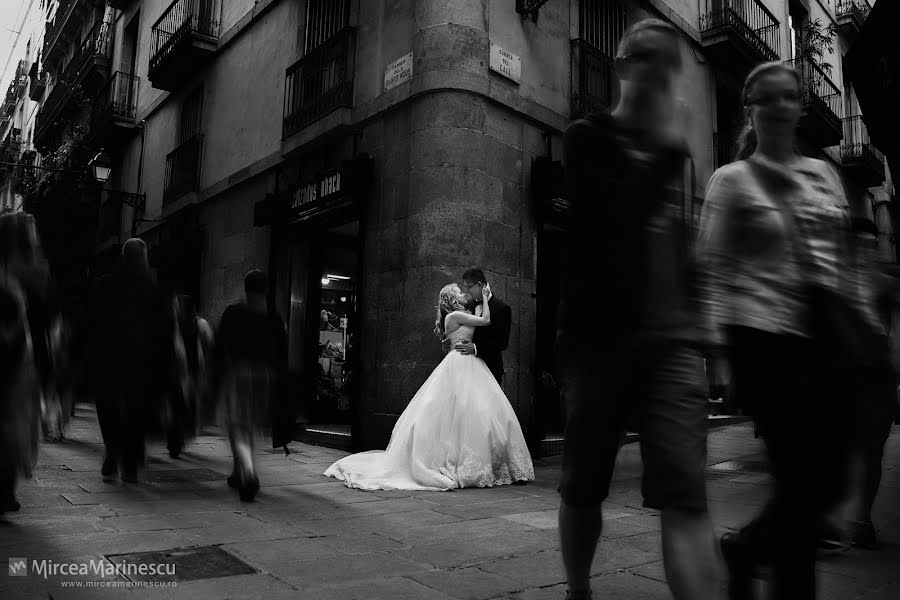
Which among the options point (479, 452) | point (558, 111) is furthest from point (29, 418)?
point (558, 111)

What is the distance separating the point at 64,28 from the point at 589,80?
79.4 ft

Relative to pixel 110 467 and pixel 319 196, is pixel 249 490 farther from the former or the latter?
pixel 319 196

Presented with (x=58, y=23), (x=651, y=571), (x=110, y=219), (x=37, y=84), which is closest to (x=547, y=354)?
(x=651, y=571)

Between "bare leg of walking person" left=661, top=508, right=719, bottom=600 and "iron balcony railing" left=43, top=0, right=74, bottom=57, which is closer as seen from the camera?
"bare leg of walking person" left=661, top=508, right=719, bottom=600

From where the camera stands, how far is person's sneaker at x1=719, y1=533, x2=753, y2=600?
2127mm

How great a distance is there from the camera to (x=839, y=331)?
1.96 meters

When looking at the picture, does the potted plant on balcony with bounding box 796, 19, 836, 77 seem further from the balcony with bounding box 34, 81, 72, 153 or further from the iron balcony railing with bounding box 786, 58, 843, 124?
the balcony with bounding box 34, 81, 72, 153

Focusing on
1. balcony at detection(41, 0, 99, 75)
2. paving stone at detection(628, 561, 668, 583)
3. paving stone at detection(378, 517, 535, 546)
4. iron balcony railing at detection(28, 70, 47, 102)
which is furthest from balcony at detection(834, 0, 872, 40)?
iron balcony railing at detection(28, 70, 47, 102)

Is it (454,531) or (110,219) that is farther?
(110,219)

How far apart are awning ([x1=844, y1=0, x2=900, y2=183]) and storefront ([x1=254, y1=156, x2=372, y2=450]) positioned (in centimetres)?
608

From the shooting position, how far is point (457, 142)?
7.83 meters

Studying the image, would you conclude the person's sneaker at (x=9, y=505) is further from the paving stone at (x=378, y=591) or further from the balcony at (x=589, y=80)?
the balcony at (x=589, y=80)

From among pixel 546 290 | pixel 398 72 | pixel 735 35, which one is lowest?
pixel 546 290

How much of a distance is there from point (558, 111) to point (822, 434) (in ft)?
25.6
